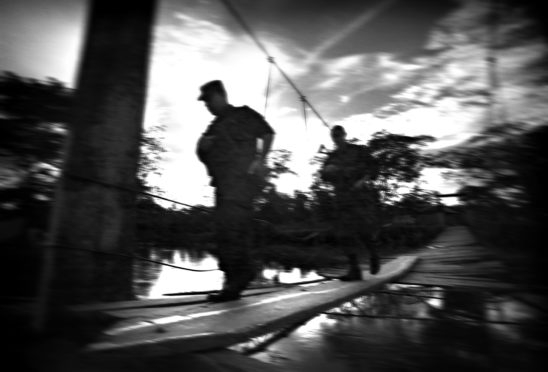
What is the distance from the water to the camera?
176 centimetres

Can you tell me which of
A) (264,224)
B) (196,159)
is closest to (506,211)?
(264,224)

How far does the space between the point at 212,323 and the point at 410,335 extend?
4.11 feet

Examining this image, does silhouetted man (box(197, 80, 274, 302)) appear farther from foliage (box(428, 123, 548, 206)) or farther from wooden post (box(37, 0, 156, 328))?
foliage (box(428, 123, 548, 206))

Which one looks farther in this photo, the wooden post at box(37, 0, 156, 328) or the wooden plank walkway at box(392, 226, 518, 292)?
the wooden plank walkway at box(392, 226, 518, 292)

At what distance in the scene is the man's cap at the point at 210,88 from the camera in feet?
9.68

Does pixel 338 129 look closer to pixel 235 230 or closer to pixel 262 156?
pixel 262 156

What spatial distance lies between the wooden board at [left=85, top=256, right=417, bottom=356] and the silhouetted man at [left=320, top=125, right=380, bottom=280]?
2.33 feet

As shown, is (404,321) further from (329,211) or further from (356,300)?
(329,211)

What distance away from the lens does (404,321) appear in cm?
263

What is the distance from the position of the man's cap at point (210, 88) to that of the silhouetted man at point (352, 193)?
1.52 metres

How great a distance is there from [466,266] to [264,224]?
1946 millimetres

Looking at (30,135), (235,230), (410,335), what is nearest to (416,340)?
(410,335)

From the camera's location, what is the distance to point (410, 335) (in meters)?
2.26

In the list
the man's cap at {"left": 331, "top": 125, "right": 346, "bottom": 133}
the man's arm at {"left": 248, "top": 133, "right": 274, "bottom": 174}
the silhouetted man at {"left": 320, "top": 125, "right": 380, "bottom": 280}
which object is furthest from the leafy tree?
the man's cap at {"left": 331, "top": 125, "right": 346, "bottom": 133}
